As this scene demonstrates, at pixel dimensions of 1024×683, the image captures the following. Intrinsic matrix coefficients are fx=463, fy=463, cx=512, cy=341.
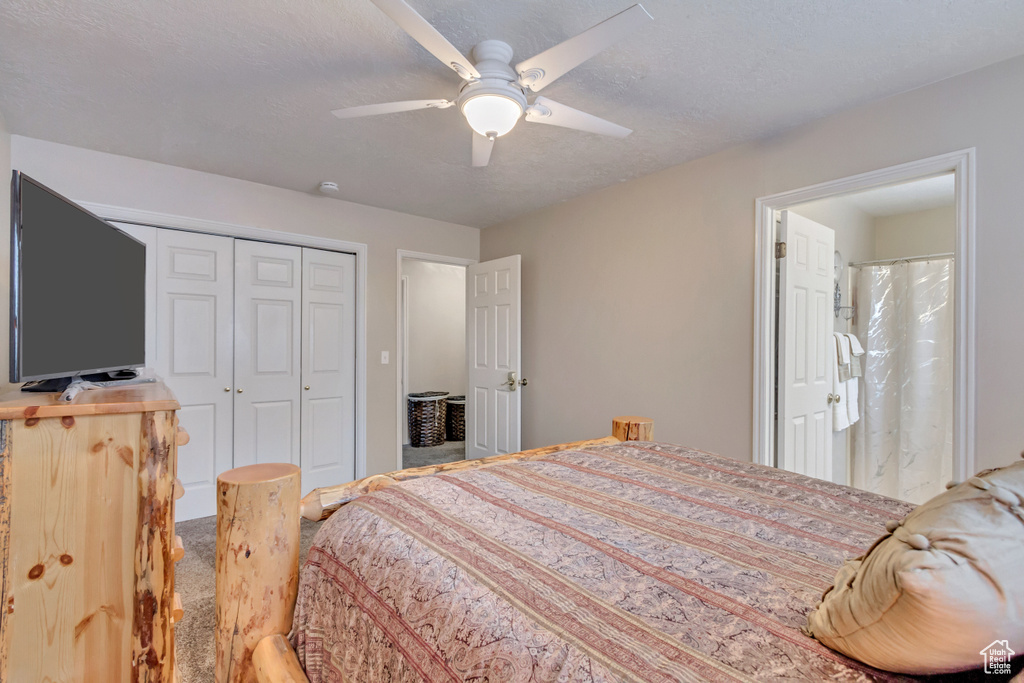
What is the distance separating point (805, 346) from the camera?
2857mm

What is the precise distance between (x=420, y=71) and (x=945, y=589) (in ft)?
7.42

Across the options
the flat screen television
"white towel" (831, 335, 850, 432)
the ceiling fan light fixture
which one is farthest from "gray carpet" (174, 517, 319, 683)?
"white towel" (831, 335, 850, 432)

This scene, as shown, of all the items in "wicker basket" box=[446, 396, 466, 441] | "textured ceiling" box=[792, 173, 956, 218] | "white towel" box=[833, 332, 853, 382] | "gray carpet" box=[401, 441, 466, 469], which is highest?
"textured ceiling" box=[792, 173, 956, 218]

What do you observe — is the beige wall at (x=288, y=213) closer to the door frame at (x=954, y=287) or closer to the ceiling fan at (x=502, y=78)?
the ceiling fan at (x=502, y=78)

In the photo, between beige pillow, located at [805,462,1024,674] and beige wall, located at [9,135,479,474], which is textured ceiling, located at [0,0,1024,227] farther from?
beige pillow, located at [805,462,1024,674]

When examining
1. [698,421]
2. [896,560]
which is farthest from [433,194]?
[896,560]

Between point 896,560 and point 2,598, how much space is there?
1.99m

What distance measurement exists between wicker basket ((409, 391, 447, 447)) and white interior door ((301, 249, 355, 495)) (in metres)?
1.54

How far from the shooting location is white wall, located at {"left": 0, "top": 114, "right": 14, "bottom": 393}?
213cm

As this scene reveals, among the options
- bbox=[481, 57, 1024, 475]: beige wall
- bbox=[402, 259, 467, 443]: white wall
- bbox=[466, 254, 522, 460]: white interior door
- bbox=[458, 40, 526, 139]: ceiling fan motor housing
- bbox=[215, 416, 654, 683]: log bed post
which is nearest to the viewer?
bbox=[215, 416, 654, 683]: log bed post

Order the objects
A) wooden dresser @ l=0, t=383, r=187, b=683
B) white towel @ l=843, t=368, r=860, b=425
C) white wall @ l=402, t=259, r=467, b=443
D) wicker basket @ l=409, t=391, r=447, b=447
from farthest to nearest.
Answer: white wall @ l=402, t=259, r=467, b=443 → wicker basket @ l=409, t=391, r=447, b=447 → white towel @ l=843, t=368, r=860, b=425 → wooden dresser @ l=0, t=383, r=187, b=683

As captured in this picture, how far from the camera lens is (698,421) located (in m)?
2.96

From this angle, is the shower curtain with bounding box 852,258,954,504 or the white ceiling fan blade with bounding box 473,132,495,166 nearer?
the white ceiling fan blade with bounding box 473,132,495,166

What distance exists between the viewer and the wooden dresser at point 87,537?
1.25m
